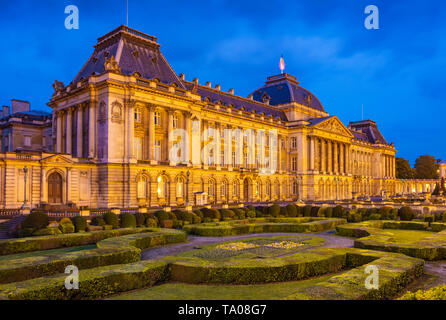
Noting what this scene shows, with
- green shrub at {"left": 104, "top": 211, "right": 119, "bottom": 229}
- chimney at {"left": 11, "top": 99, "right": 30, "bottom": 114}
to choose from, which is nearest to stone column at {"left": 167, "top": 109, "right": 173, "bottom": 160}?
green shrub at {"left": 104, "top": 211, "right": 119, "bottom": 229}

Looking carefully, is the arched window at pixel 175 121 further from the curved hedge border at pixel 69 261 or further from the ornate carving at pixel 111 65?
the curved hedge border at pixel 69 261

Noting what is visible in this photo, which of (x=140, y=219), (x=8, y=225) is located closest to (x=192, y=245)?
(x=140, y=219)

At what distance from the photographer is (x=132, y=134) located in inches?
1781

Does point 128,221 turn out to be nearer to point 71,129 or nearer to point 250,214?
point 250,214

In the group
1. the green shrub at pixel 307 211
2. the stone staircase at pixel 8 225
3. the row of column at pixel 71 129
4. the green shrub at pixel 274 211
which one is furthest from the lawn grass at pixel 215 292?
the row of column at pixel 71 129

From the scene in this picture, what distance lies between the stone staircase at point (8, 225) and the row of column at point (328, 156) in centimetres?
5803

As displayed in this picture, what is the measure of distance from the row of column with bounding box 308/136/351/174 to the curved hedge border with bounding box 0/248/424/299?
2387 inches

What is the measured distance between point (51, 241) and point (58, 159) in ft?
61.9

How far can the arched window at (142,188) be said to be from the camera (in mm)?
45656

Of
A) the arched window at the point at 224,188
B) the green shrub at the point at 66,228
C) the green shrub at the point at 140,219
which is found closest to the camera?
the green shrub at the point at 66,228

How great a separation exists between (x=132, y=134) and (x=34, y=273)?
1223 inches

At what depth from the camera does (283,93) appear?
8231 cm
